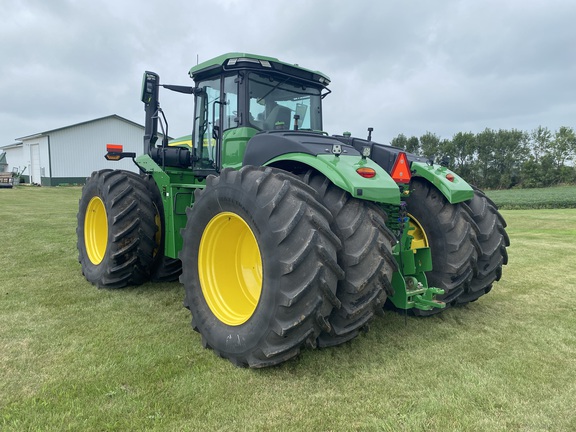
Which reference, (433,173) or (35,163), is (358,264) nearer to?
(433,173)

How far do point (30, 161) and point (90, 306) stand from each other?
40.2 m

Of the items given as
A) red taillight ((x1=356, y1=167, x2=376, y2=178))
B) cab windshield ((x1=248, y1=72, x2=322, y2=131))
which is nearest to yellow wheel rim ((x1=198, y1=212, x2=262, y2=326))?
red taillight ((x1=356, y1=167, x2=376, y2=178))

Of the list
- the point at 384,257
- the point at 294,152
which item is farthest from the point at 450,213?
the point at 294,152

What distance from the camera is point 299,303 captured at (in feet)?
8.70

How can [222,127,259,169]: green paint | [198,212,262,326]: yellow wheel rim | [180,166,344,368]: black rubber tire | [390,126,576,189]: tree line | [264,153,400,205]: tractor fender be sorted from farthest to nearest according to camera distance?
[390,126,576,189]: tree line
[222,127,259,169]: green paint
[198,212,262,326]: yellow wheel rim
[264,153,400,205]: tractor fender
[180,166,344,368]: black rubber tire

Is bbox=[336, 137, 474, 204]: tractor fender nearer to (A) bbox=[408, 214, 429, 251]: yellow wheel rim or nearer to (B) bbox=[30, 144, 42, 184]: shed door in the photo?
(A) bbox=[408, 214, 429, 251]: yellow wheel rim

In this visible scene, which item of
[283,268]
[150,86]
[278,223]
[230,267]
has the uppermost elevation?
[150,86]

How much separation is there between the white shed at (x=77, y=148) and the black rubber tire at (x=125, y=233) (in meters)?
29.8

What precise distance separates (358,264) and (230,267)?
1.30 metres

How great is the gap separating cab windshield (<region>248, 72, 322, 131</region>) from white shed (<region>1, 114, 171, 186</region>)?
101ft

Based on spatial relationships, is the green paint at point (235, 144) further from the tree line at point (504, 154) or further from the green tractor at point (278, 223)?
the tree line at point (504, 154)

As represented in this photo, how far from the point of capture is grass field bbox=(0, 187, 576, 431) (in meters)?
2.33

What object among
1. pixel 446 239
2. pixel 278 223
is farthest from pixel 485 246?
pixel 278 223

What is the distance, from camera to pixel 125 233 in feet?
15.4
